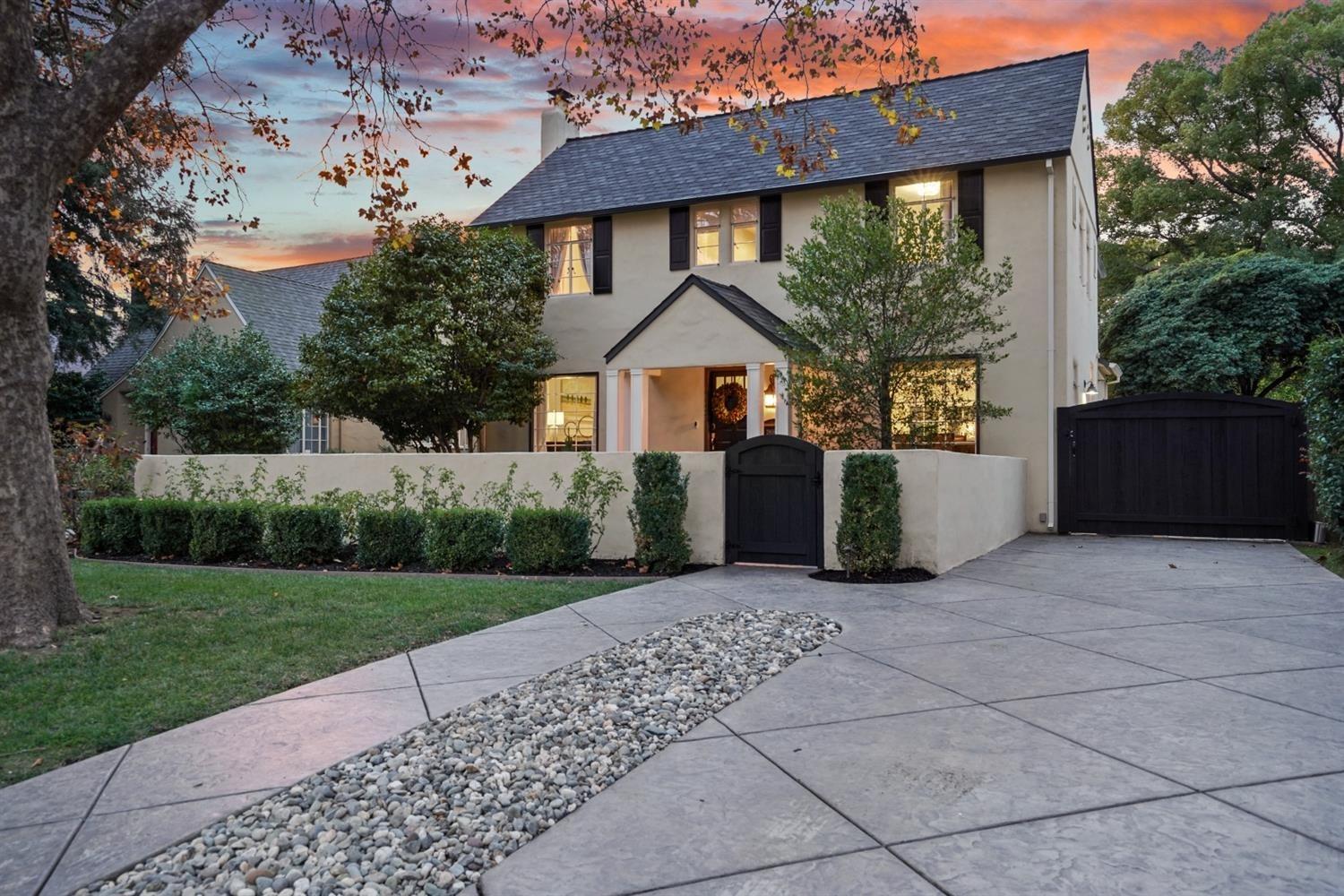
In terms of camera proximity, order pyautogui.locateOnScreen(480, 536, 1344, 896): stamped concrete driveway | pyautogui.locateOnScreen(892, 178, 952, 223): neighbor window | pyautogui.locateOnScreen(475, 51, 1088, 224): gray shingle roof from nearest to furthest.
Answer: pyautogui.locateOnScreen(480, 536, 1344, 896): stamped concrete driveway, pyautogui.locateOnScreen(475, 51, 1088, 224): gray shingle roof, pyautogui.locateOnScreen(892, 178, 952, 223): neighbor window

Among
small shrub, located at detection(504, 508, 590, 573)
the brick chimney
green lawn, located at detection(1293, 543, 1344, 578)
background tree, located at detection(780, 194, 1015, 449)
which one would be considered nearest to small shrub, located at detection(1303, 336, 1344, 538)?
green lawn, located at detection(1293, 543, 1344, 578)

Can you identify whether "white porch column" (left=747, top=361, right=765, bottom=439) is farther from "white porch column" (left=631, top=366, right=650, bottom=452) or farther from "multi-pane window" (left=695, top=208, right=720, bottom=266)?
"multi-pane window" (left=695, top=208, right=720, bottom=266)

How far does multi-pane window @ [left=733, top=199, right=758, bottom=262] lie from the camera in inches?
618

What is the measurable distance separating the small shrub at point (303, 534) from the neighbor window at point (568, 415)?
6953 mm

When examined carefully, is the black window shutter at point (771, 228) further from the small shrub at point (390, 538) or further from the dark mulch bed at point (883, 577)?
the small shrub at point (390, 538)

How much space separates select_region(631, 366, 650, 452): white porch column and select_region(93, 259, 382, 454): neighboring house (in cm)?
817

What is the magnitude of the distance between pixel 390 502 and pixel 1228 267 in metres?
19.1

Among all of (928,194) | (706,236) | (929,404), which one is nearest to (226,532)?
(929,404)

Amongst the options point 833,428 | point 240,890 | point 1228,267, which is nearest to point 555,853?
point 240,890

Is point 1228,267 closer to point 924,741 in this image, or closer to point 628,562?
point 628,562

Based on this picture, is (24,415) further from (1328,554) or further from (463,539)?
(1328,554)

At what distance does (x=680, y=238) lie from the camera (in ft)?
52.6

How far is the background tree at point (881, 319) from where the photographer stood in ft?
38.9

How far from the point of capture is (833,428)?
40.7ft
